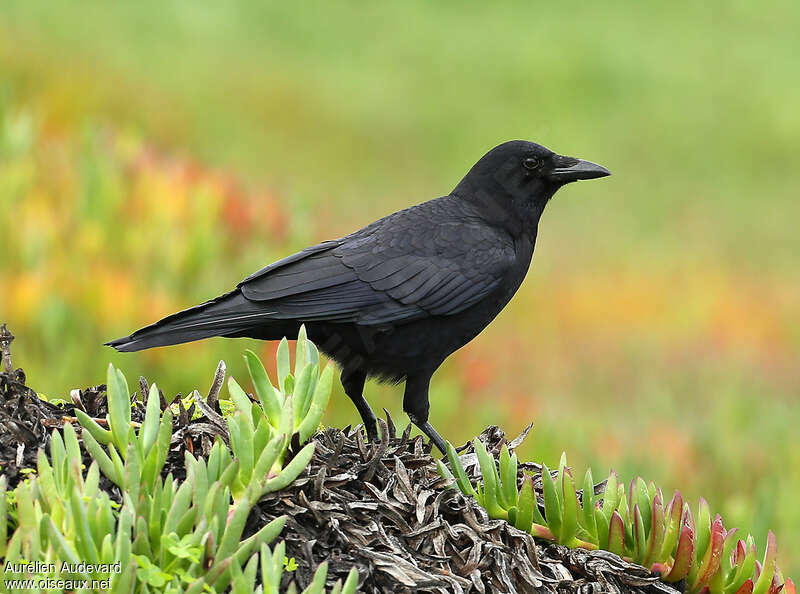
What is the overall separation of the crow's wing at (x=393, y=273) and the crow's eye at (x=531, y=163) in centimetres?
31

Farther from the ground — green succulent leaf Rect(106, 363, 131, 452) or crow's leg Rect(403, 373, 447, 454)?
crow's leg Rect(403, 373, 447, 454)

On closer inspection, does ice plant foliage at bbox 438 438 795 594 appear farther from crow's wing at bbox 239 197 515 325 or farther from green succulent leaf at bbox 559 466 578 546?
crow's wing at bbox 239 197 515 325

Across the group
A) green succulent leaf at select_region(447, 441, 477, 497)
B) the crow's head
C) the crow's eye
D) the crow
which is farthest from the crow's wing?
green succulent leaf at select_region(447, 441, 477, 497)

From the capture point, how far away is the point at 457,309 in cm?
352

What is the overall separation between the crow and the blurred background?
Result: 1.43 m

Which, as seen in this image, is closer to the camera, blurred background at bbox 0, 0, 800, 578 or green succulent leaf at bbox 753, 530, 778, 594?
green succulent leaf at bbox 753, 530, 778, 594

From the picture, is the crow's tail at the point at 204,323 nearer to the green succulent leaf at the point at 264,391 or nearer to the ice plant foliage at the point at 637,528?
the green succulent leaf at the point at 264,391

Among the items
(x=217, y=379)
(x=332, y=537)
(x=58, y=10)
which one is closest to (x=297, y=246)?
(x=217, y=379)

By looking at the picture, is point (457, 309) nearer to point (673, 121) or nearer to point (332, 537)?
point (332, 537)

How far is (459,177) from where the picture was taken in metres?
10.1

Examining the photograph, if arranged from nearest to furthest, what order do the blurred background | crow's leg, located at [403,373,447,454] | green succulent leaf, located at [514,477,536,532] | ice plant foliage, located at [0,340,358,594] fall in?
1. ice plant foliage, located at [0,340,358,594]
2. green succulent leaf, located at [514,477,536,532]
3. crow's leg, located at [403,373,447,454]
4. the blurred background

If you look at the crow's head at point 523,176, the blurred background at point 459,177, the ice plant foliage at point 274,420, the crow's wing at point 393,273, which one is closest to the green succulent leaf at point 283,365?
the ice plant foliage at point 274,420

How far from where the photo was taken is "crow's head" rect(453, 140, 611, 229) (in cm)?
391

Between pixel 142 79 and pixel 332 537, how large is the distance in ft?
27.3
